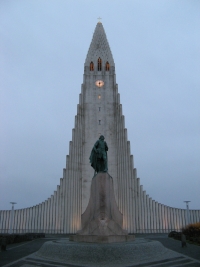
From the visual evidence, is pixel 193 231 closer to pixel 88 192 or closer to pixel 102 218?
pixel 102 218

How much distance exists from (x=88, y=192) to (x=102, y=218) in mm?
21332

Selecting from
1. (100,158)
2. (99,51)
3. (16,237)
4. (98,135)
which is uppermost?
(99,51)

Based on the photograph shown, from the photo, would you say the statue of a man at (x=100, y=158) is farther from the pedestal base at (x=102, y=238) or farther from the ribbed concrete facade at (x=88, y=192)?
the ribbed concrete facade at (x=88, y=192)

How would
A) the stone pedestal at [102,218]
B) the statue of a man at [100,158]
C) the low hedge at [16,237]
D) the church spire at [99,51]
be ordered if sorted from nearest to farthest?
the stone pedestal at [102,218] < the statue of a man at [100,158] < the low hedge at [16,237] < the church spire at [99,51]

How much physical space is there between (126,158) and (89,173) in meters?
5.04

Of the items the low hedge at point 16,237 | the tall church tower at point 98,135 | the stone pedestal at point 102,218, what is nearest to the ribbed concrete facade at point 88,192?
the tall church tower at point 98,135

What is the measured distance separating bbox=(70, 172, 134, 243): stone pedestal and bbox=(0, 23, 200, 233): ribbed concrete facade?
19.2 metres

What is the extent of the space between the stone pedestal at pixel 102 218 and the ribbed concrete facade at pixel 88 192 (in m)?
19.2

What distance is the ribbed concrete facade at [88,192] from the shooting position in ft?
102

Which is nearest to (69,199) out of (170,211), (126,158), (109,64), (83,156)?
(83,156)

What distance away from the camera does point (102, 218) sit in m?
11.2

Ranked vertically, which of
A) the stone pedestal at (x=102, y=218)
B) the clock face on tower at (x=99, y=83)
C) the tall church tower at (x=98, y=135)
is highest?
the clock face on tower at (x=99, y=83)

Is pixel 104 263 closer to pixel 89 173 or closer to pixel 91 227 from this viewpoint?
pixel 91 227

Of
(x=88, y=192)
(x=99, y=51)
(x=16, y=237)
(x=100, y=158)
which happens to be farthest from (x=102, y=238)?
(x=99, y=51)
